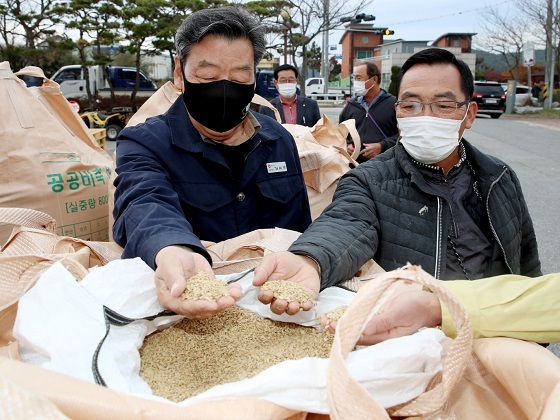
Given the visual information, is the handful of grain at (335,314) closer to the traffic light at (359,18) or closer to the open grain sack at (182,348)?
the open grain sack at (182,348)

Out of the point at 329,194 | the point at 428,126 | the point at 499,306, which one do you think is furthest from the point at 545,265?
the point at 499,306

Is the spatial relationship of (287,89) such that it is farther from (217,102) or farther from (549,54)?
(549,54)

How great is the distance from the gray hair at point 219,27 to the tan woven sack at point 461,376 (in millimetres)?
1267

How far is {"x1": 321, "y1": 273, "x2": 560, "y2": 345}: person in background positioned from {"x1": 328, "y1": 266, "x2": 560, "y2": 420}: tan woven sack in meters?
0.06

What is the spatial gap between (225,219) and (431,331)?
108 cm

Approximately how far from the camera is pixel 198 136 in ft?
6.78

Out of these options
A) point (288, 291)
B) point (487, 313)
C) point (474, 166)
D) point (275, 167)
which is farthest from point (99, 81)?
point (487, 313)

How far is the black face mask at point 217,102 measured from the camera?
6.56 ft

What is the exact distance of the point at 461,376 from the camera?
110 cm

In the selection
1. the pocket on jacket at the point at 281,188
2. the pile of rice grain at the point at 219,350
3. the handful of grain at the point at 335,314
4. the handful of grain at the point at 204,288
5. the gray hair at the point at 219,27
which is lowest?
the pile of rice grain at the point at 219,350

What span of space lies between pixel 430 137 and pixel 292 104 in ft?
16.7

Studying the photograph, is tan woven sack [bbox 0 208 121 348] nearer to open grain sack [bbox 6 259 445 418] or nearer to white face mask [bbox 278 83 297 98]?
open grain sack [bbox 6 259 445 418]

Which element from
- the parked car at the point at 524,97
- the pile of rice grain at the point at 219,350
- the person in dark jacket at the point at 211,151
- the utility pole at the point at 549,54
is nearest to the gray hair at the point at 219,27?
the person in dark jacket at the point at 211,151

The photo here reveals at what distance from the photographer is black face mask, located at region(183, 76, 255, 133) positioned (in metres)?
2.00
